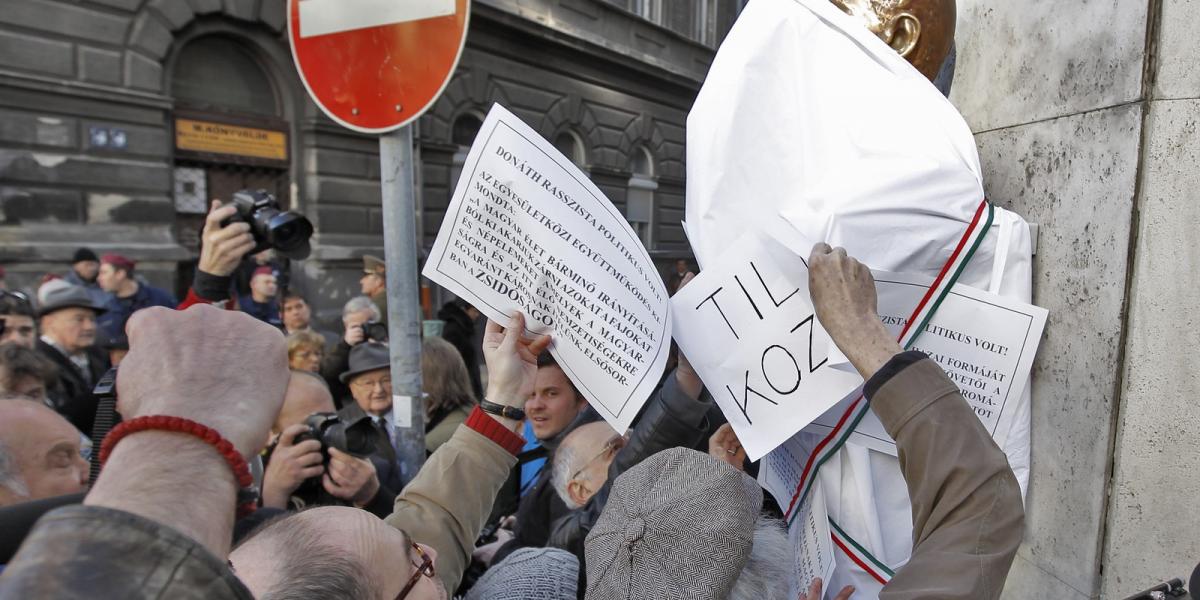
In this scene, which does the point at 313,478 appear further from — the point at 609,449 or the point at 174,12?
the point at 174,12

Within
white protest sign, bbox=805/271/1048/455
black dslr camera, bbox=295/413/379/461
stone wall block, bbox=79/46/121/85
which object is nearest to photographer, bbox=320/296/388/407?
black dslr camera, bbox=295/413/379/461

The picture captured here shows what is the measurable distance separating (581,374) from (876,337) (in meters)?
0.53

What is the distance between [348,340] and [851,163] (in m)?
3.61

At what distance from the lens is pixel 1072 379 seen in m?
1.34

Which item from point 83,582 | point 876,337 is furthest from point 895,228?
point 83,582

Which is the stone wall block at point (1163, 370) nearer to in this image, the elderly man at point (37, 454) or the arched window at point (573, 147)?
the elderly man at point (37, 454)

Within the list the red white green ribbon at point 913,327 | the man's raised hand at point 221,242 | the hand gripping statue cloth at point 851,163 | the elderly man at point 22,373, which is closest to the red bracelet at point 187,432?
the hand gripping statue cloth at point 851,163

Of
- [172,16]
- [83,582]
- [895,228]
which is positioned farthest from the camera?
[172,16]

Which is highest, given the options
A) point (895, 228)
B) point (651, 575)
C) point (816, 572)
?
point (895, 228)

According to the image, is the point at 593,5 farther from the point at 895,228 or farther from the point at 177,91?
the point at 895,228

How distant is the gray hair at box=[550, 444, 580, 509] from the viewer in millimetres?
2252

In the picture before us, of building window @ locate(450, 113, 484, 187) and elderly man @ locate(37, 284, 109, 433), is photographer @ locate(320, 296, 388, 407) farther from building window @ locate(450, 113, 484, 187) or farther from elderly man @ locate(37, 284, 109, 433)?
building window @ locate(450, 113, 484, 187)

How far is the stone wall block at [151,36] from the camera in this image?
746cm

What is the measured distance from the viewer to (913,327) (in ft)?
4.36
